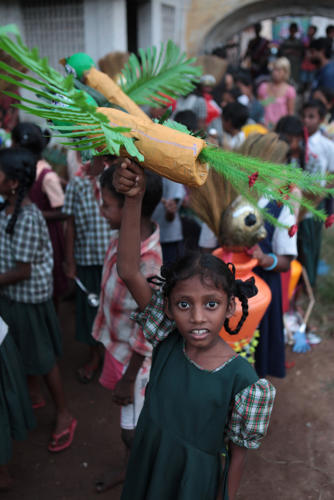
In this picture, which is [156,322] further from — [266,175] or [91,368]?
[91,368]

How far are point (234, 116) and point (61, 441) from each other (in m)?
3.31

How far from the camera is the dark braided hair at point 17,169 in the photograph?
2258mm

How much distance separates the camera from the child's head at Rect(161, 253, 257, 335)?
4.60 ft

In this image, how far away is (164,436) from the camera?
1.45 meters

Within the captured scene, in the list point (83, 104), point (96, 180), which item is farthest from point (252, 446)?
point (96, 180)

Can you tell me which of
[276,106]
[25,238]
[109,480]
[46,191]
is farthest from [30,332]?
[276,106]

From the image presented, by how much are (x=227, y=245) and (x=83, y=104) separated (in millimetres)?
1252

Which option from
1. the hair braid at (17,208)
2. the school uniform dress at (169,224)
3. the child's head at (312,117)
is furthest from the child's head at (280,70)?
the hair braid at (17,208)

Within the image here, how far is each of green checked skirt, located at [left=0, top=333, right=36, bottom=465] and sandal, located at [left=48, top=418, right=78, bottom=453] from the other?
406 millimetres

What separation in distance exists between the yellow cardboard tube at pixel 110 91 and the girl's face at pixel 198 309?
0.70 meters

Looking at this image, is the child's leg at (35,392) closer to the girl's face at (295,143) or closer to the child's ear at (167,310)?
the child's ear at (167,310)

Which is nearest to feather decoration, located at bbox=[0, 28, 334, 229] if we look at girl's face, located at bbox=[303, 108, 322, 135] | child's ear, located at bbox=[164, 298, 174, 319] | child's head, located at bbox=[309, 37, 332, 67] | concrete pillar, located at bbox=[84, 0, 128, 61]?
child's ear, located at bbox=[164, 298, 174, 319]

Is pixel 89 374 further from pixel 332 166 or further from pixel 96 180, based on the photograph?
pixel 332 166

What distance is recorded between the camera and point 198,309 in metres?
1.40
